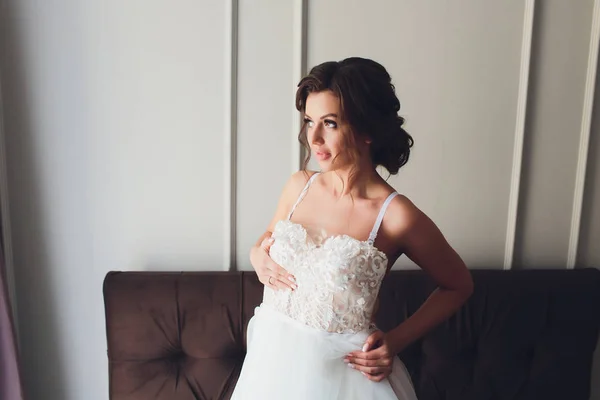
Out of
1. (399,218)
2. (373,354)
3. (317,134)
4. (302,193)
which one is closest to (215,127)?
(302,193)

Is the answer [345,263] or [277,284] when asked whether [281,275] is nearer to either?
[277,284]

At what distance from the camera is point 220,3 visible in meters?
1.32

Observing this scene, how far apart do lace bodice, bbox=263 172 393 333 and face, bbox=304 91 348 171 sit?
0.13 m

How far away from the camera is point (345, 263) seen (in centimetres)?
88

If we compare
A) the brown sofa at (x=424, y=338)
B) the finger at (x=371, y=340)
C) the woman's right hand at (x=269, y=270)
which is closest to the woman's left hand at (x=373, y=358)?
the finger at (x=371, y=340)

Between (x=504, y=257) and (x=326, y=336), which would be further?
(x=504, y=257)

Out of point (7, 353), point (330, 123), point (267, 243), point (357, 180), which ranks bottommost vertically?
point (7, 353)

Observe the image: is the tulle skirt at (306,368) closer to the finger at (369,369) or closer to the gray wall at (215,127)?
the finger at (369,369)

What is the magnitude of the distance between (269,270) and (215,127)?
1.75 ft

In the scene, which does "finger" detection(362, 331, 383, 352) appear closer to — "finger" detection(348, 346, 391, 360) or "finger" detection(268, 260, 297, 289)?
"finger" detection(348, 346, 391, 360)

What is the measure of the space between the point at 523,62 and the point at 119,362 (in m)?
1.34

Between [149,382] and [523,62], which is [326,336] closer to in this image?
[149,382]

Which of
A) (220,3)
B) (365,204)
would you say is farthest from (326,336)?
(220,3)

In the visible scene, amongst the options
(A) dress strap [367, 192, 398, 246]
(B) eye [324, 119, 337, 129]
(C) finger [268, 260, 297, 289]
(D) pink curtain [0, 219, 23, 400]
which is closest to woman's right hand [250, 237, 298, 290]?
(C) finger [268, 260, 297, 289]
